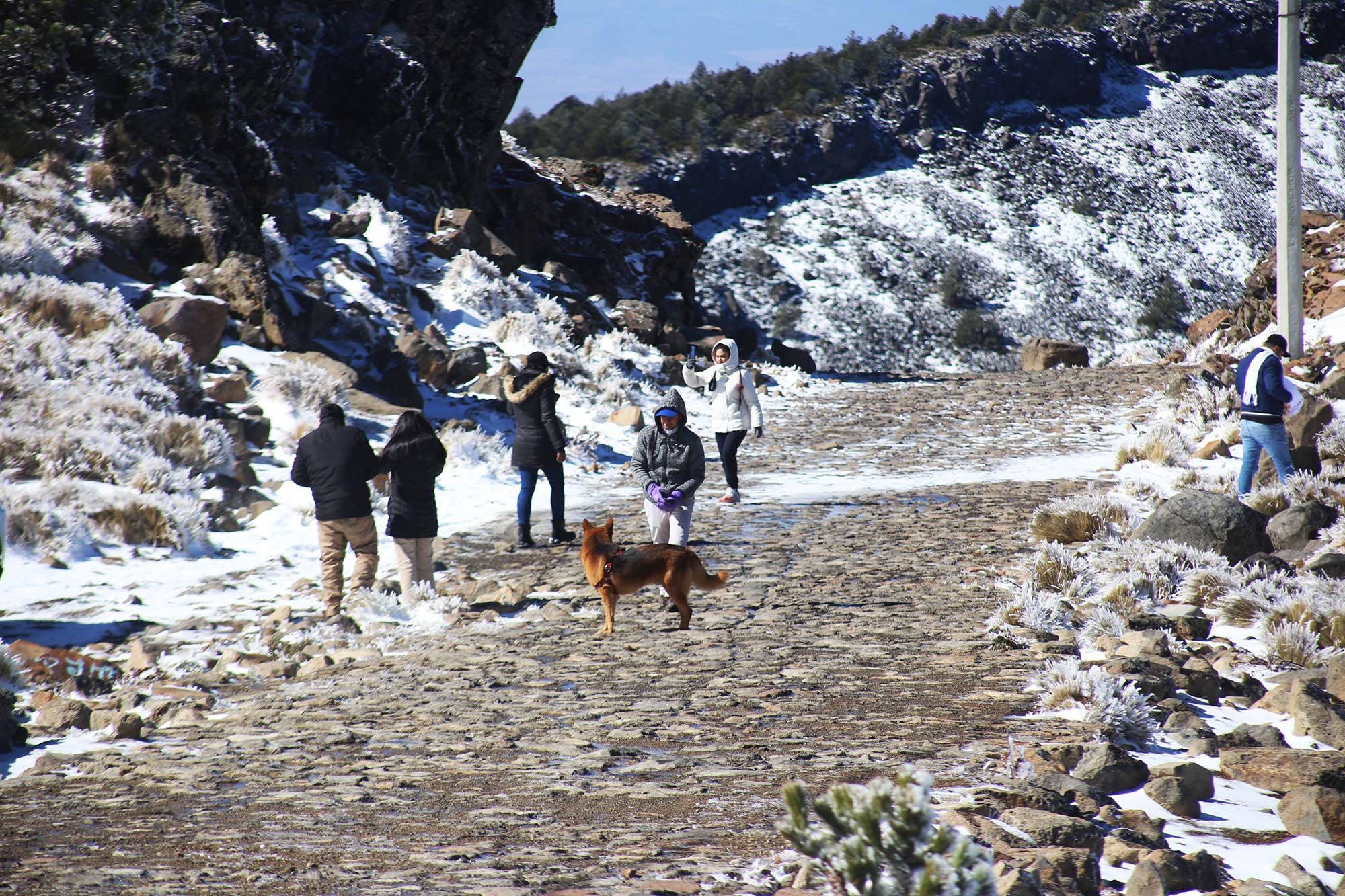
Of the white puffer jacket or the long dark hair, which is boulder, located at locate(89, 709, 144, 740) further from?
the white puffer jacket

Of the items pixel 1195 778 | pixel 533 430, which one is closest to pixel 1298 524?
pixel 1195 778

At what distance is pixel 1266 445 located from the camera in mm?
10078

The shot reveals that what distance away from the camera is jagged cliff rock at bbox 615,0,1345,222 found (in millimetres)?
58938

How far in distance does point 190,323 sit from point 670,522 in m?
9.97

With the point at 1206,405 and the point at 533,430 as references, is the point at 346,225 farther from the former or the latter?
the point at 1206,405

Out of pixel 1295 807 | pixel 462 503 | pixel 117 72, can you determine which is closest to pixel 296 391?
pixel 462 503

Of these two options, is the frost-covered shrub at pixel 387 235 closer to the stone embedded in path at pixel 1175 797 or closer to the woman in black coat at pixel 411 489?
the woman in black coat at pixel 411 489

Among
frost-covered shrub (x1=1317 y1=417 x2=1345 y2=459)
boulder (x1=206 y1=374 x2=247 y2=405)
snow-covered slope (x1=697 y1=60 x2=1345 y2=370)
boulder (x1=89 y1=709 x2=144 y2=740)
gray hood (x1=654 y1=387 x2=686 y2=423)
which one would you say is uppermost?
snow-covered slope (x1=697 y1=60 x2=1345 y2=370)

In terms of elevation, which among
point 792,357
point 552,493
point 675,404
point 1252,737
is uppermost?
point 792,357

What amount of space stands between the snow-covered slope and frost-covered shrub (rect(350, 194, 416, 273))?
1066 inches

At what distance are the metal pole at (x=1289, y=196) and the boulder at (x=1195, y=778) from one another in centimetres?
1285

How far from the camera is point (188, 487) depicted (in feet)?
37.6

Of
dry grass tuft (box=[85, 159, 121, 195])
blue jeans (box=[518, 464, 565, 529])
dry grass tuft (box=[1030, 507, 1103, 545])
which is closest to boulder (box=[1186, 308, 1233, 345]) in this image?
dry grass tuft (box=[1030, 507, 1103, 545])

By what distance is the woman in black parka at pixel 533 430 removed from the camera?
1070 cm
